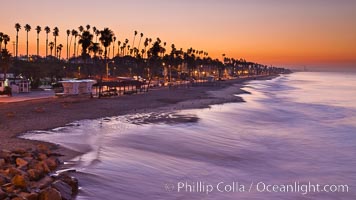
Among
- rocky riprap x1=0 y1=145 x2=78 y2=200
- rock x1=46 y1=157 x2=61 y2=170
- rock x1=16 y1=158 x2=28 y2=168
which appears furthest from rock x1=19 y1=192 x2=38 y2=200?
rock x1=46 y1=157 x2=61 y2=170

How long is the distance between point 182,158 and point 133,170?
3803 mm

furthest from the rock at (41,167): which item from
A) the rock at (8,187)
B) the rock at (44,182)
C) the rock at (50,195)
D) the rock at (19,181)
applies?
the rock at (50,195)

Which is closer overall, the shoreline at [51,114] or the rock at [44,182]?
the rock at [44,182]

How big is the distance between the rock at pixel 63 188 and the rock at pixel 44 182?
0.36m

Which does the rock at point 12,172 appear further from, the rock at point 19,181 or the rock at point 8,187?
the rock at point 8,187

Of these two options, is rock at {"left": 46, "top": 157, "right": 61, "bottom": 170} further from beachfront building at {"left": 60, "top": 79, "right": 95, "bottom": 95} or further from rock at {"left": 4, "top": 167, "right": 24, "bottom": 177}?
beachfront building at {"left": 60, "top": 79, "right": 95, "bottom": 95}

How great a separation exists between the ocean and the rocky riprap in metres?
0.76

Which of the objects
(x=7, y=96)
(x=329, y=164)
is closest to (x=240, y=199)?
(x=329, y=164)

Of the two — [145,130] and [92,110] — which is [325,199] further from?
[92,110]

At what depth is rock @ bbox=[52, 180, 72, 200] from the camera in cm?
1160

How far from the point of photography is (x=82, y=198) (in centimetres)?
1212

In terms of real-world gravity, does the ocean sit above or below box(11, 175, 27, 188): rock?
below

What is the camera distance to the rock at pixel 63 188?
457 inches

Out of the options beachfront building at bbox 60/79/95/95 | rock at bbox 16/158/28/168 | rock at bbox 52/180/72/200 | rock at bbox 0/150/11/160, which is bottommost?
rock at bbox 52/180/72/200
